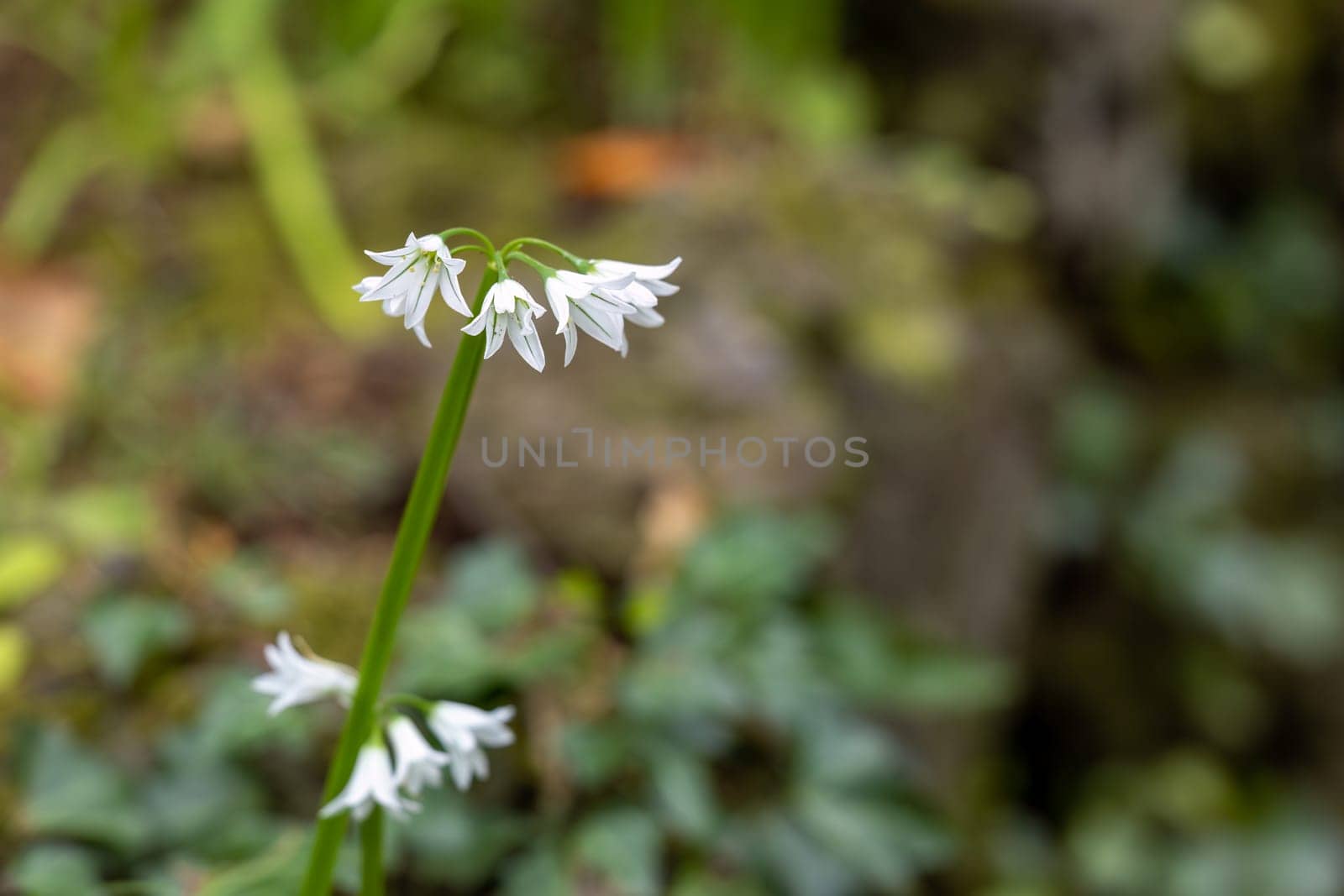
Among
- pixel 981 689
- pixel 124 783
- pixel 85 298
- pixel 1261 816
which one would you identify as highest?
pixel 85 298

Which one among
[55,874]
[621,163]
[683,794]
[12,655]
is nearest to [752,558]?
[683,794]

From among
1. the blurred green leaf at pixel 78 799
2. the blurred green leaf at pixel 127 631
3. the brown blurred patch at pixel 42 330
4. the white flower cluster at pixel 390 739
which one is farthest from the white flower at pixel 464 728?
the brown blurred patch at pixel 42 330

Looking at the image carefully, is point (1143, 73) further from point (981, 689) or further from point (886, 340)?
point (981, 689)

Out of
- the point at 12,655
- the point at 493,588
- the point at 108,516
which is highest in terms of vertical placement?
the point at 108,516

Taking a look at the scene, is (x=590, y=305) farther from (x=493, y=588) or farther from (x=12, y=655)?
(x=12, y=655)

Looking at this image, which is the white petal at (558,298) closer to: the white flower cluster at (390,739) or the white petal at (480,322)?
the white petal at (480,322)

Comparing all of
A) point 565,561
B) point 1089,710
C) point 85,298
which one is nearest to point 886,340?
point 565,561

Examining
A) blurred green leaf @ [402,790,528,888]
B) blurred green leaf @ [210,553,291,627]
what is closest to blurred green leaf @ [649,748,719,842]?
blurred green leaf @ [402,790,528,888]
